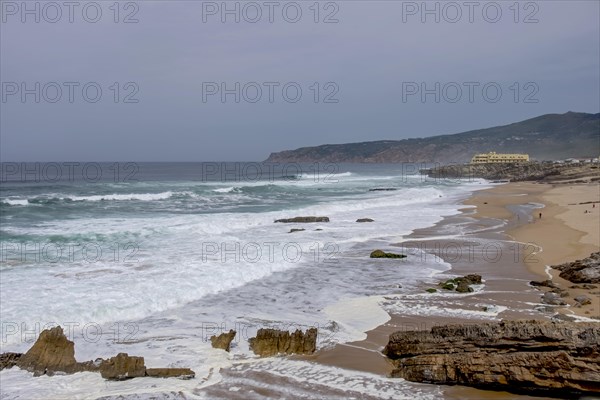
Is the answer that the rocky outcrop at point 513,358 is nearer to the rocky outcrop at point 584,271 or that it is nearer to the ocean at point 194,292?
the ocean at point 194,292

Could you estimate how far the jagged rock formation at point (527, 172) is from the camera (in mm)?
61188

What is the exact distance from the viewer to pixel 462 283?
36.8 feet

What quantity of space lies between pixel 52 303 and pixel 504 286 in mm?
9223

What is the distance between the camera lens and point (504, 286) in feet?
37.5

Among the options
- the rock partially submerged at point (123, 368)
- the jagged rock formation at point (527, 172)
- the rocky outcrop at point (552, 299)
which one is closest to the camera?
the rock partially submerged at point (123, 368)

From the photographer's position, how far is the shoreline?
747 cm

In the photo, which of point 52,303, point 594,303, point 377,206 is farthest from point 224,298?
point 377,206

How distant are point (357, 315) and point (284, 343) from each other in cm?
229

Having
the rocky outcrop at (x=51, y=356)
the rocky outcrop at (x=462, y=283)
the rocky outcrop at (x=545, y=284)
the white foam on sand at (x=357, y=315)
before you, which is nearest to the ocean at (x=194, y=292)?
the white foam on sand at (x=357, y=315)

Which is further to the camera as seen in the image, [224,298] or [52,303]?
[224,298]

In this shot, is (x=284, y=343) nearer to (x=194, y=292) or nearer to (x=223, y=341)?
(x=223, y=341)

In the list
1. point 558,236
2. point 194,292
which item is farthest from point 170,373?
point 558,236

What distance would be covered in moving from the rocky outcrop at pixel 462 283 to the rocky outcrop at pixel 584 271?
1955mm

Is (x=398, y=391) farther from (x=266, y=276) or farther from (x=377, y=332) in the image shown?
(x=266, y=276)
